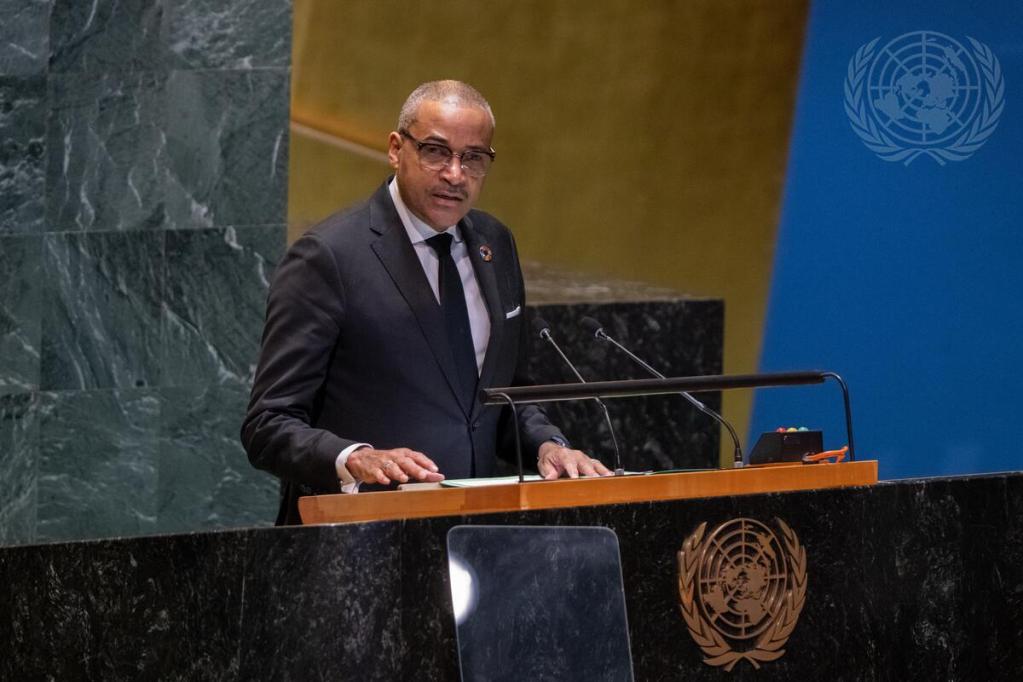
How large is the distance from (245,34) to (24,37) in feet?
2.73

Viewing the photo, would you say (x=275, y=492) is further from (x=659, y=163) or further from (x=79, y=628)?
(x=79, y=628)

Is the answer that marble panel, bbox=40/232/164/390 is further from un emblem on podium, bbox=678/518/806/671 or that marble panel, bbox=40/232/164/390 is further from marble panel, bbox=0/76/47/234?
un emblem on podium, bbox=678/518/806/671

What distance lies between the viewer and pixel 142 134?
5.85 m

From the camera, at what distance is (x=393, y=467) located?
9.03 ft

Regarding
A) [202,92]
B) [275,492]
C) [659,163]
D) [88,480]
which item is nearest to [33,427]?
[88,480]

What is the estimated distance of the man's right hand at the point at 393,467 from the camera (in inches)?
107

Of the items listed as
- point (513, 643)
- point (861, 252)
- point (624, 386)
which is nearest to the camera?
point (513, 643)

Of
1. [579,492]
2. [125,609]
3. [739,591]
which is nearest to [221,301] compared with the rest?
[579,492]

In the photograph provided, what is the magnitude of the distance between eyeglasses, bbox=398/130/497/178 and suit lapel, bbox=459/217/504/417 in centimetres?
20

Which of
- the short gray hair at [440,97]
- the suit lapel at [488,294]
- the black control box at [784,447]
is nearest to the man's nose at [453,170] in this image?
the short gray hair at [440,97]

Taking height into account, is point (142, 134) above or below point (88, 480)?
above

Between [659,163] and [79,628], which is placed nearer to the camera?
[79,628]

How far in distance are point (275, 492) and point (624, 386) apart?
11.1 feet

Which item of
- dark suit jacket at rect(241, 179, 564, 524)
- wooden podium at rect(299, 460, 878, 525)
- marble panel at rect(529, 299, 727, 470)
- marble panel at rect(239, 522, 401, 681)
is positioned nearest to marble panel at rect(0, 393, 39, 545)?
marble panel at rect(529, 299, 727, 470)
